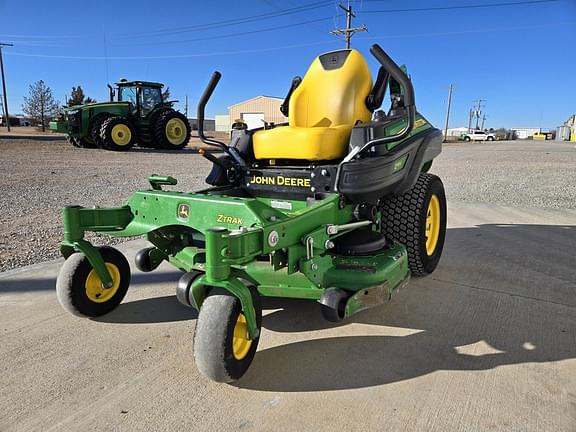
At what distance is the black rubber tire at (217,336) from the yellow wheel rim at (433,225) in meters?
2.31

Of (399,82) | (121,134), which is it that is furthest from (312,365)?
(121,134)

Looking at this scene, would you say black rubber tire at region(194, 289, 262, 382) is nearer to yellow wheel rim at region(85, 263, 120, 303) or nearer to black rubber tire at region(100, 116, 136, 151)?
yellow wheel rim at region(85, 263, 120, 303)

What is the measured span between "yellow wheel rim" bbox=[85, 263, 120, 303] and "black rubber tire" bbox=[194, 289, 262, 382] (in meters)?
1.15

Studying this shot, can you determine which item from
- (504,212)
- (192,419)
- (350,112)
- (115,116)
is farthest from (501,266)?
(115,116)

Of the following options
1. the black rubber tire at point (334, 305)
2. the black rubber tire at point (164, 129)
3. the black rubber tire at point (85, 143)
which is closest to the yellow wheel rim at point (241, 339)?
the black rubber tire at point (334, 305)

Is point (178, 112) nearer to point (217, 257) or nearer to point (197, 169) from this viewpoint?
point (197, 169)

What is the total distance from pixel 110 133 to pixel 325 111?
13856 mm

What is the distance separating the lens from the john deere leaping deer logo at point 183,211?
8.59 feet

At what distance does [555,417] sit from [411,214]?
169 centimetres

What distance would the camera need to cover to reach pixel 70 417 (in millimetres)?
1959

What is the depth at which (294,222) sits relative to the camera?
93.6 inches

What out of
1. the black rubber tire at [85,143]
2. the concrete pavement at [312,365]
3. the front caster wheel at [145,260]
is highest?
the black rubber tire at [85,143]

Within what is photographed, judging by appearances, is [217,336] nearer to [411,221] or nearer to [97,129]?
[411,221]

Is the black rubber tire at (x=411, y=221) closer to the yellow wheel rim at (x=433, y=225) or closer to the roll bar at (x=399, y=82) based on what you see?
the yellow wheel rim at (x=433, y=225)
